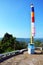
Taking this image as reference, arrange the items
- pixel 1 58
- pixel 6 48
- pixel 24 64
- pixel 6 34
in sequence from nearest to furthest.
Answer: pixel 24 64
pixel 1 58
pixel 6 48
pixel 6 34

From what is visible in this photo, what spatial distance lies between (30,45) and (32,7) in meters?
5.72

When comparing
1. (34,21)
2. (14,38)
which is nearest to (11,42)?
(14,38)

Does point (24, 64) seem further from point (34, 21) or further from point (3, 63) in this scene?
point (34, 21)

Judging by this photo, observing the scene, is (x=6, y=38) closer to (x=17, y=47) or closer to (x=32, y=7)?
(x=17, y=47)

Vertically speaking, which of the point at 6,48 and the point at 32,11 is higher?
the point at 32,11

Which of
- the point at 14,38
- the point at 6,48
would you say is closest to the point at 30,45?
the point at 6,48

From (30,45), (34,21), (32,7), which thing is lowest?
(30,45)

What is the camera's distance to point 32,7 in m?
25.5

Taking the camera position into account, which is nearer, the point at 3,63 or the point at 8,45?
the point at 3,63

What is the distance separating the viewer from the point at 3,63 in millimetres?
17531

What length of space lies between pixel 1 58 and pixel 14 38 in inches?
1547

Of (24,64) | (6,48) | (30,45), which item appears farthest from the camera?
(6,48)

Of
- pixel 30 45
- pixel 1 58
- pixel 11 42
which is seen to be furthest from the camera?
pixel 11 42

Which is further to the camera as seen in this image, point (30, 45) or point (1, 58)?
point (30, 45)
